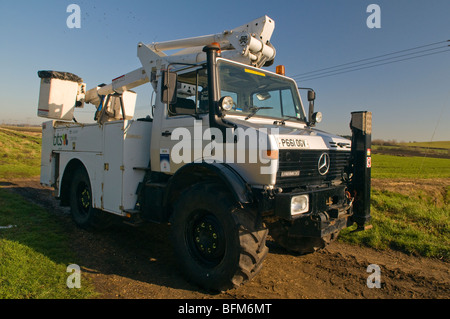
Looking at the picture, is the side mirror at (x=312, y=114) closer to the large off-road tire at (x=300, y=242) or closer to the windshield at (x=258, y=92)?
the windshield at (x=258, y=92)

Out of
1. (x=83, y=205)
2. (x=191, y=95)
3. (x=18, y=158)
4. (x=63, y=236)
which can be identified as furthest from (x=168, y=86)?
(x=18, y=158)

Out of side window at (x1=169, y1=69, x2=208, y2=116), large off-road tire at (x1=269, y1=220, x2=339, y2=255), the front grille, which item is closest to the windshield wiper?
side window at (x1=169, y1=69, x2=208, y2=116)

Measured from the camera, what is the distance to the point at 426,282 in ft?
14.1

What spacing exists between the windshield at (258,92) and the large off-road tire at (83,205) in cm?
367

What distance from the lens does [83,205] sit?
679 centimetres

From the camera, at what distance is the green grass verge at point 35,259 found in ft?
12.0

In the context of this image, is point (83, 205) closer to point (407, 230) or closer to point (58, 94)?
point (58, 94)

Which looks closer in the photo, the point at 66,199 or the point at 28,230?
the point at 28,230

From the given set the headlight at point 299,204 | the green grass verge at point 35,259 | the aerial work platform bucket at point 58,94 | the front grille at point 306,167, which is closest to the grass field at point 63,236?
the green grass verge at point 35,259

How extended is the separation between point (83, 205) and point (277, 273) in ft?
14.8
